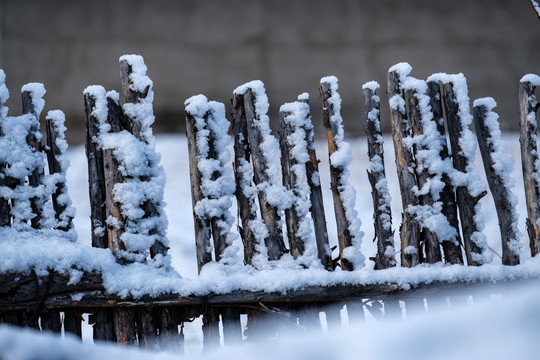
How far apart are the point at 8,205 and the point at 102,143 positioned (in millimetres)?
465

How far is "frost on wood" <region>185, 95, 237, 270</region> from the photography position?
2.28m

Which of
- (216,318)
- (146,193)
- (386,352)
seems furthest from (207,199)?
(386,352)

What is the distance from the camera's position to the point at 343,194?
7.74 feet

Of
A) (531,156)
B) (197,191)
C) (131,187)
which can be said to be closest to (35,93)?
(131,187)

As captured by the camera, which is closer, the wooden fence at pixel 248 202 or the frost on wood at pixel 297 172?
the wooden fence at pixel 248 202

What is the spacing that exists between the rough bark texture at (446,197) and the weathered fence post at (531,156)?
35cm

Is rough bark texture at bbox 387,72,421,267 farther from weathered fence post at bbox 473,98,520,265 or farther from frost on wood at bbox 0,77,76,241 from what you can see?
frost on wood at bbox 0,77,76,241

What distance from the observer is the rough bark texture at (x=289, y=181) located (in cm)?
230

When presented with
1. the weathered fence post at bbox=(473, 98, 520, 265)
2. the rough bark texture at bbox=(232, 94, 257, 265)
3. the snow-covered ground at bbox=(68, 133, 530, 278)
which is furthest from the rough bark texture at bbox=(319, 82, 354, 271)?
the snow-covered ground at bbox=(68, 133, 530, 278)

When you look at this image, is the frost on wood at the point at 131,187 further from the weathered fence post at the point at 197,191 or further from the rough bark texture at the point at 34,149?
the rough bark texture at the point at 34,149

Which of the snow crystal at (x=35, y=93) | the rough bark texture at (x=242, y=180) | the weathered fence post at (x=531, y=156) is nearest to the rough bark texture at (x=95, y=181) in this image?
the snow crystal at (x=35, y=93)

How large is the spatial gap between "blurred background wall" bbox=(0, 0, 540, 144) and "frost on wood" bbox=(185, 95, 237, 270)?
96 centimetres

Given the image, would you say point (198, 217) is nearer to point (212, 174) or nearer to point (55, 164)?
point (212, 174)

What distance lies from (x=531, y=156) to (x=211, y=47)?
1874mm
